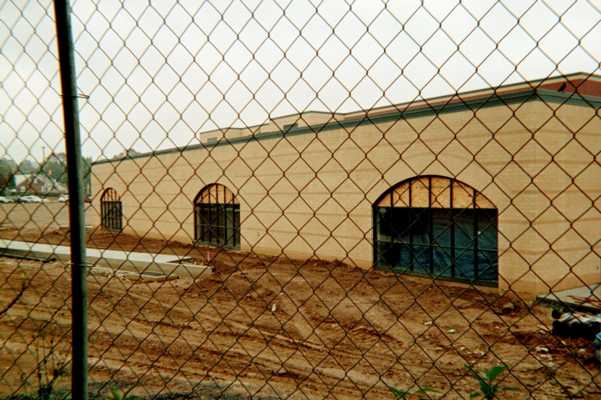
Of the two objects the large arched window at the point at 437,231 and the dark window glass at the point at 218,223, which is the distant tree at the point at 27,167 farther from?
the dark window glass at the point at 218,223

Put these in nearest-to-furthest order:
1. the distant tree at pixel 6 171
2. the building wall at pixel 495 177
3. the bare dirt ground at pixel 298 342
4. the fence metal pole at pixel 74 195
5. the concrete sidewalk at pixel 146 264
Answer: the fence metal pole at pixel 74 195 → the distant tree at pixel 6 171 → the bare dirt ground at pixel 298 342 → the building wall at pixel 495 177 → the concrete sidewalk at pixel 146 264

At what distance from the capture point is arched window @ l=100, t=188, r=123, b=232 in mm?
28812

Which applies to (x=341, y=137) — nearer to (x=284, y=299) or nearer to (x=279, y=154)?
(x=279, y=154)

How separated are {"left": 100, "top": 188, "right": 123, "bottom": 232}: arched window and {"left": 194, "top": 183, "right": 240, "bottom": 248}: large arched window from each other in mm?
8900

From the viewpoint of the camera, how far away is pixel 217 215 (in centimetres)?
2153

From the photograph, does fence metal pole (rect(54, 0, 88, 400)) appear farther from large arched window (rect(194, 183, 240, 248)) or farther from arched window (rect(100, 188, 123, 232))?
arched window (rect(100, 188, 123, 232))

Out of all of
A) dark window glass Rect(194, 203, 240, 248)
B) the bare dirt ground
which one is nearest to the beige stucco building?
the bare dirt ground

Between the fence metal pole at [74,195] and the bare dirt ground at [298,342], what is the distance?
64.4 inches

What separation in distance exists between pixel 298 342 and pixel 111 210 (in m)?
24.1

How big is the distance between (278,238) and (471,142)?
349 inches

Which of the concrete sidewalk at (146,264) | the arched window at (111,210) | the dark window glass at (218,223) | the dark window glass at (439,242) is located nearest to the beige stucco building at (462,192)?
the dark window glass at (439,242)

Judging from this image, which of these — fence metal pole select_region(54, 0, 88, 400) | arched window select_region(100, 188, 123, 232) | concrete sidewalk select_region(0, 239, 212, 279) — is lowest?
concrete sidewalk select_region(0, 239, 212, 279)

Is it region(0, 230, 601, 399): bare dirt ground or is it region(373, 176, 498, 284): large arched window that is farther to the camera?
region(373, 176, 498, 284): large arched window

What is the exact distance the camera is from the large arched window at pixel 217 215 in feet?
68.4
